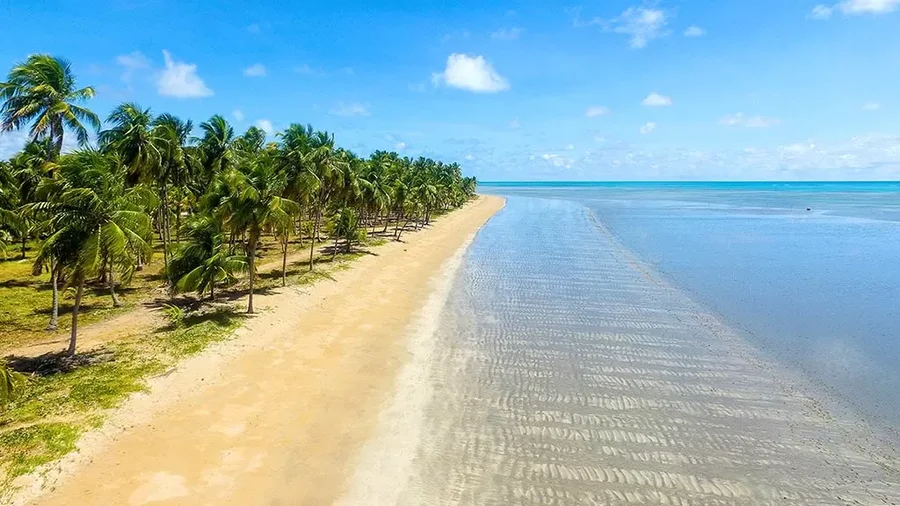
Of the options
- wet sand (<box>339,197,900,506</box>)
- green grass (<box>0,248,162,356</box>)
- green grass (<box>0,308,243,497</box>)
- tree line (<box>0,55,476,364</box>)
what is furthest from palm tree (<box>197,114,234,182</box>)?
wet sand (<box>339,197,900,506</box>)

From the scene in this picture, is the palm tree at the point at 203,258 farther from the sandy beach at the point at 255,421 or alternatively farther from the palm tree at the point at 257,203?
the sandy beach at the point at 255,421

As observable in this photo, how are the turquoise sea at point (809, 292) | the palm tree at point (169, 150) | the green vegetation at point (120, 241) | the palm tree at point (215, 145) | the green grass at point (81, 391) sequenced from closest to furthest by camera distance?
the green grass at point (81, 391) < the green vegetation at point (120, 241) < the turquoise sea at point (809, 292) < the palm tree at point (169, 150) < the palm tree at point (215, 145)

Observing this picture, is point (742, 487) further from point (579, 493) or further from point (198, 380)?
point (198, 380)

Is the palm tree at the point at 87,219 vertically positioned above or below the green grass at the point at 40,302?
above

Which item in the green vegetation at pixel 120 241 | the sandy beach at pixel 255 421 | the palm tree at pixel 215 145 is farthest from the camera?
the palm tree at pixel 215 145

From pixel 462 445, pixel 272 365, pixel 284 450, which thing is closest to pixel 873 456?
pixel 462 445

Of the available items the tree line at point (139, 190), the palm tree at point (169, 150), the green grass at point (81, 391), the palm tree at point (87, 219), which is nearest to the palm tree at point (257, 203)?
the tree line at point (139, 190)

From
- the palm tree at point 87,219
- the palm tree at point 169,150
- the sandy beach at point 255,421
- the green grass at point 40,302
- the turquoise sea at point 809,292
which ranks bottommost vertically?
the sandy beach at point 255,421
